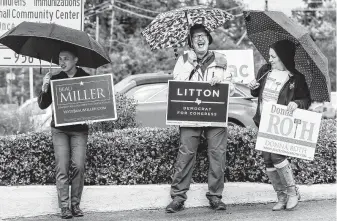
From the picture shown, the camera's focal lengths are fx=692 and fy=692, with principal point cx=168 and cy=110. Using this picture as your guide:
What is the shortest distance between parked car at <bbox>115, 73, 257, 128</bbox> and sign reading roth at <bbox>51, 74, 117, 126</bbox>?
12.3 ft

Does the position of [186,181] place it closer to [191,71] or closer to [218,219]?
[218,219]

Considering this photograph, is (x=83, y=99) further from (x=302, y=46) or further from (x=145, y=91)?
(x=145, y=91)

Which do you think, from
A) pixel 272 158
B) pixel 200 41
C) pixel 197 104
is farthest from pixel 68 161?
pixel 272 158

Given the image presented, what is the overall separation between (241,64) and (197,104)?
5400mm

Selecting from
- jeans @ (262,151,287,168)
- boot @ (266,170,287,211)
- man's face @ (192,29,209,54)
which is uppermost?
man's face @ (192,29,209,54)

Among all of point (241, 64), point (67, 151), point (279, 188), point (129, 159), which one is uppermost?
point (241, 64)

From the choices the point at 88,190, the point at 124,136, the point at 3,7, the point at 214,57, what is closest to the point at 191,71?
the point at 214,57

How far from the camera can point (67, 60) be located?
729 centimetres

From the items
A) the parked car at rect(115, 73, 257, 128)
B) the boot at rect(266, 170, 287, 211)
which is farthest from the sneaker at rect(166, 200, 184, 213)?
the parked car at rect(115, 73, 257, 128)

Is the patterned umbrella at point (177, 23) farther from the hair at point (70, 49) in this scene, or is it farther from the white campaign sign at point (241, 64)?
the white campaign sign at point (241, 64)

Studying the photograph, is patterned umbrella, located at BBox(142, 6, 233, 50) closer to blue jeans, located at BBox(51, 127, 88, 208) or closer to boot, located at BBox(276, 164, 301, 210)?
blue jeans, located at BBox(51, 127, 88, 208)

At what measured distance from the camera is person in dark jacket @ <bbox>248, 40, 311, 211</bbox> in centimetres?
742

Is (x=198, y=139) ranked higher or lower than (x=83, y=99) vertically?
lower

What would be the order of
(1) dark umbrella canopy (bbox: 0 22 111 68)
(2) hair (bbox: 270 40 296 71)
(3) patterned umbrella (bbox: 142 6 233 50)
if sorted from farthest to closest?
(3) patterned umbrella (bbox: 142 6 233 50), (2) hair (bbox: 270 40 296 71), (1) dark umbrella canopy (bbox: 0 22 111 68)
